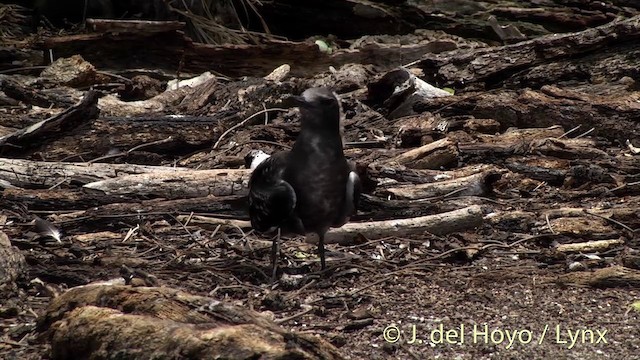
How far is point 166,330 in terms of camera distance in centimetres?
391

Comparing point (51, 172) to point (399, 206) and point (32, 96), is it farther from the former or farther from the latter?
point (399, 206)

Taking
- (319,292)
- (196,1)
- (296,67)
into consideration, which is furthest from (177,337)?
(196,1)

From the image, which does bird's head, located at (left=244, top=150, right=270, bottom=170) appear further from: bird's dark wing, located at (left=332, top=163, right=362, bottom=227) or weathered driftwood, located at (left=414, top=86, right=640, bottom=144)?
weathered driftwood, located at (left=414, top=86, right=640, bottom=144)

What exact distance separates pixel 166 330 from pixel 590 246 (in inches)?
139

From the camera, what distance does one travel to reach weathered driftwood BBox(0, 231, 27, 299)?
525cm

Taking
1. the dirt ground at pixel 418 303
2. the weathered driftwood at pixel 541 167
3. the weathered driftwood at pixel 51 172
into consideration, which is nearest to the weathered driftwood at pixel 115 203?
the weathered driftwood at pixel 51 172

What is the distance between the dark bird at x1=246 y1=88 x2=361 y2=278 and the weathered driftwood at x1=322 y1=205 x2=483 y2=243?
1.78ft

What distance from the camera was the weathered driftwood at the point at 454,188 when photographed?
7375 mm

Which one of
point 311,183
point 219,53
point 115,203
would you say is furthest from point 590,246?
point 219,53

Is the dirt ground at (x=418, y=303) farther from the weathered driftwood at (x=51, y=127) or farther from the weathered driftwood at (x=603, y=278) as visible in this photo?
the weathered driftwood at (x=51, y=127)

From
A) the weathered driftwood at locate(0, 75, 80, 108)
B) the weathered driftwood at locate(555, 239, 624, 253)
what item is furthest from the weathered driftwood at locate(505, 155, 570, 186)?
the weathered driftwood at locate(0, 75, 80, 108)

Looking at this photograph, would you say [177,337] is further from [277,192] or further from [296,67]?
[296,67]

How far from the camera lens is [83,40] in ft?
35.1

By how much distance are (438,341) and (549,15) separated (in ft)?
28.9
